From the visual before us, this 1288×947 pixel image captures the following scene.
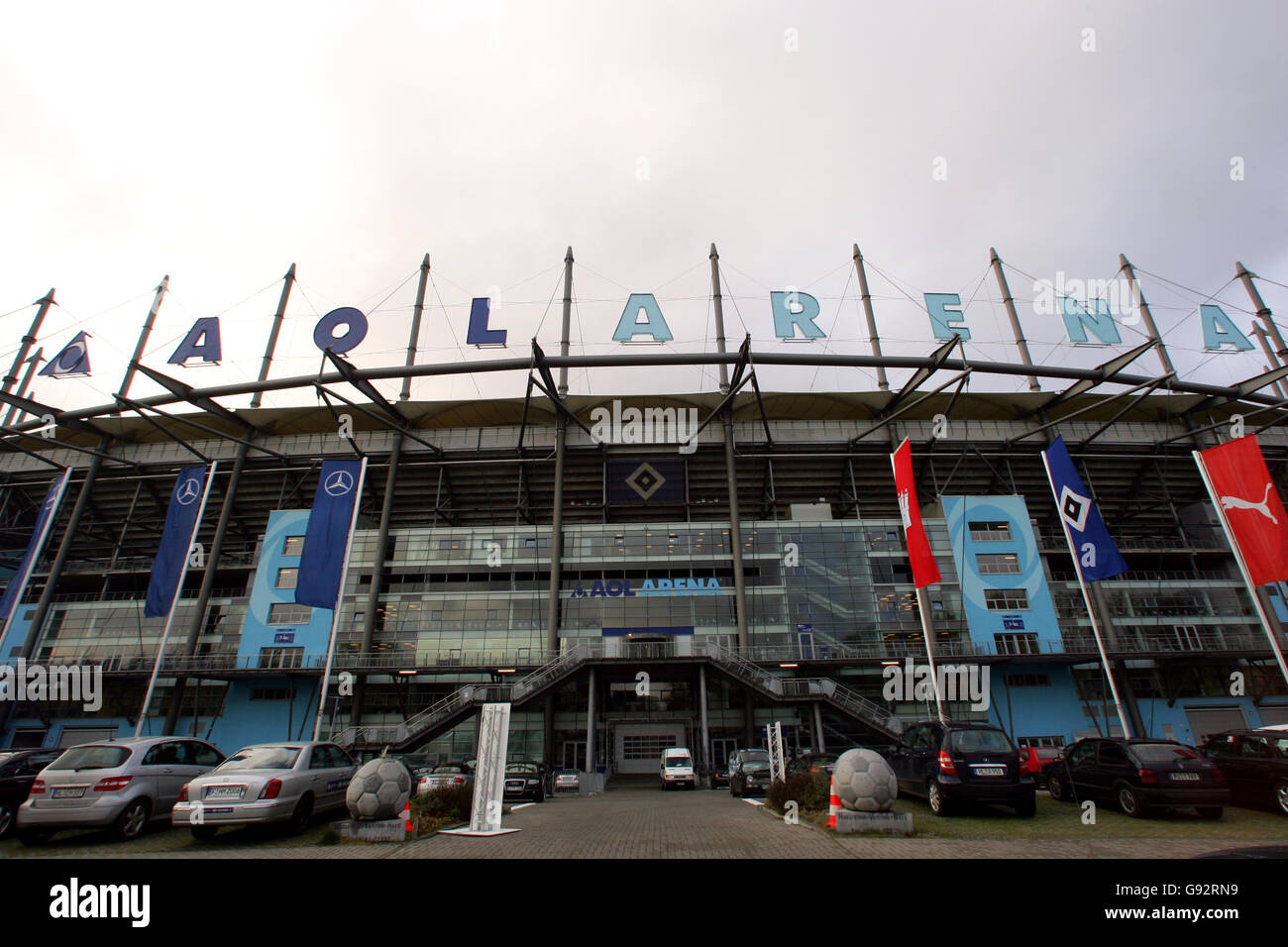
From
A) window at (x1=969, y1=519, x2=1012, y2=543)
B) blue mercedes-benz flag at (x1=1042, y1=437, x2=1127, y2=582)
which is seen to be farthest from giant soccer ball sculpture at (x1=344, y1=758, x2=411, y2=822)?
window at (x1=969, y1=519, x2=1012, y2=543)

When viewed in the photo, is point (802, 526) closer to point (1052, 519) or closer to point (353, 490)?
point (1052, 519)

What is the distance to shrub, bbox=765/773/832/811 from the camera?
36.2 ft

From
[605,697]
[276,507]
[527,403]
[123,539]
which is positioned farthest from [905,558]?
[123,539]

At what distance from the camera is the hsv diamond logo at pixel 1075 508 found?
2039 cm

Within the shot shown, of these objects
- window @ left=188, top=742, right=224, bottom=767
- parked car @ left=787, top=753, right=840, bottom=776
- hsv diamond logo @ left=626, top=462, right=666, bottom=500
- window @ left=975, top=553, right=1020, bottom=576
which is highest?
hsv diamond logo @ left=626, top=462, right=666, bottom=500

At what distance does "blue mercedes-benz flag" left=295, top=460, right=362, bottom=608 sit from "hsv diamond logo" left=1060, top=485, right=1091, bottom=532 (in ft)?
84.6

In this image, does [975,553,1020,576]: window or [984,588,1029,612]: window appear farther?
[975,553,1020,576]: window

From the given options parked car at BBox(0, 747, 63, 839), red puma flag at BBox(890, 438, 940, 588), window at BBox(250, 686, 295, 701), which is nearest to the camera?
parked car at BBox(0, 747, 63, 839)

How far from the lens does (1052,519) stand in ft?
138

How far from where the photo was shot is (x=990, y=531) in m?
37.6

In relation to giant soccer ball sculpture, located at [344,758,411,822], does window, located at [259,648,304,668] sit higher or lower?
higher

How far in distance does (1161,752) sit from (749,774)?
36.2ft

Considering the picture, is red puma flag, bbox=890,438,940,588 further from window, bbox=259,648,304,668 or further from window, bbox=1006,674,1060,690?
window, bbox=259,648,304,668

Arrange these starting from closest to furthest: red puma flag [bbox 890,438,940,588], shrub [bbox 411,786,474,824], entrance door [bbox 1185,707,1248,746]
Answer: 1. shrub [bbox 411,786,474,824]
2. red puma flag [bbox 890,438,940,588]
3. entrance door [bbox 1185,707,1248,746]
